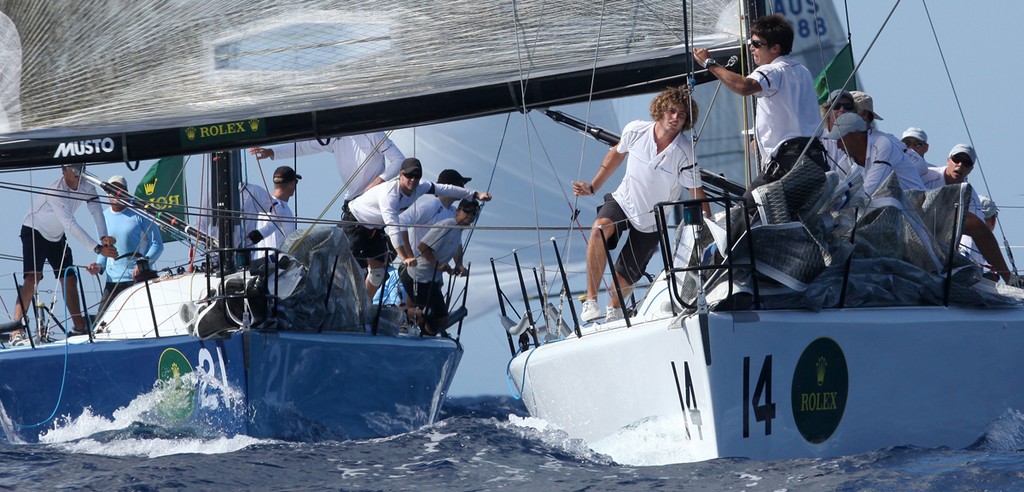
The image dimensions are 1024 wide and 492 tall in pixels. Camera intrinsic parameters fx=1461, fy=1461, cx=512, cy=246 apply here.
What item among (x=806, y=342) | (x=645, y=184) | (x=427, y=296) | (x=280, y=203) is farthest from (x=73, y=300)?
(x=806, y=342)

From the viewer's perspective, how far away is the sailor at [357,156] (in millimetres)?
9430

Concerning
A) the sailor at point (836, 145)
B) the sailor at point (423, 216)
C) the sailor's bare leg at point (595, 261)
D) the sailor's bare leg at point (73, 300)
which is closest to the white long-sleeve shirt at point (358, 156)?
the sailor at point (423, 216)

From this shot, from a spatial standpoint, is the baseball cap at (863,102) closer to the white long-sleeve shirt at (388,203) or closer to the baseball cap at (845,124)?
the baseball cap at (845,124)

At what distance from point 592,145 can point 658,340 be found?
925 cm

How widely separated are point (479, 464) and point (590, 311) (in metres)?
1.16

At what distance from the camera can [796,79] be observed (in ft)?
19.6

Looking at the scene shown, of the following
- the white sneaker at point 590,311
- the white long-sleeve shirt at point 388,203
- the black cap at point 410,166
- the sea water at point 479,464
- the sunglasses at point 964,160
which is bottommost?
the sea water at point 479,464

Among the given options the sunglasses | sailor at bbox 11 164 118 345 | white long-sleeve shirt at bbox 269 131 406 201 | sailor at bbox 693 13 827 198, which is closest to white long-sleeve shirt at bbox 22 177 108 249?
sailor at bbox 11 164 118 345

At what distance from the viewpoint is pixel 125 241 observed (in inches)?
366

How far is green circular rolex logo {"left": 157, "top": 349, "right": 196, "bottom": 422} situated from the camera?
23.5ft

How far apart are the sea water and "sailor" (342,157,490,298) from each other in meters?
1.51

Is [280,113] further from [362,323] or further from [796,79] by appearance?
[796,79]

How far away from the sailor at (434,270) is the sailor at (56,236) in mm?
1787

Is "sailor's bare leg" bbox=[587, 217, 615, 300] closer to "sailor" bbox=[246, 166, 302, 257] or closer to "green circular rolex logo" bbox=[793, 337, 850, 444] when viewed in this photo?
"green circular rolex logo" bbox=[793, 337, 850, 444]
